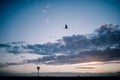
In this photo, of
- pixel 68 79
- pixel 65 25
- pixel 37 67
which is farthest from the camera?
pixel 68 79

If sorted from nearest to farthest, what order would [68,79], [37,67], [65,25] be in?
[65,25], [37,67], [68,79]

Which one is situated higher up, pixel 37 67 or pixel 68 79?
pixel 37 67

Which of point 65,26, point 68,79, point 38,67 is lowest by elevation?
point 68,79

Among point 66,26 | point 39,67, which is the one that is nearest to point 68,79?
point 39,67

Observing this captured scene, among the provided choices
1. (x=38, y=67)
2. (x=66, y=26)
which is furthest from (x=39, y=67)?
(x=66, y=26)

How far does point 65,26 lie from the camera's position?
27.9 metres

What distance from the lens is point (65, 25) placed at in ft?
90.1

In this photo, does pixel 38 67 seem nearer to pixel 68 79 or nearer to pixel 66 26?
pixel 68 79

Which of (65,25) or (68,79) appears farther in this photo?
(68,79)

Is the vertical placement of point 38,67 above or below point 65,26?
below

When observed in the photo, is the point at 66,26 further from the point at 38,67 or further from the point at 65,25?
the point at 38,67

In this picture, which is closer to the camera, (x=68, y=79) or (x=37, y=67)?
(x=37, y=67)

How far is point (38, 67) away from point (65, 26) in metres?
29.3

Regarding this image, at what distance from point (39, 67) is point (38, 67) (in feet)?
1.27
